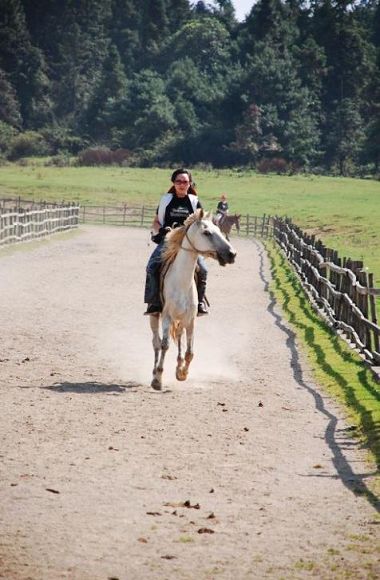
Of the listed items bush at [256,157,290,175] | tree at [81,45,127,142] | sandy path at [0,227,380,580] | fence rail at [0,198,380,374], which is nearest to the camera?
sandy path at [0,227,380,580]

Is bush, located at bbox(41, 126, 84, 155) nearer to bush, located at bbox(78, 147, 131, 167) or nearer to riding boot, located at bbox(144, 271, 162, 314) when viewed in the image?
bush, located at bbox(78, 147, 131, 167)

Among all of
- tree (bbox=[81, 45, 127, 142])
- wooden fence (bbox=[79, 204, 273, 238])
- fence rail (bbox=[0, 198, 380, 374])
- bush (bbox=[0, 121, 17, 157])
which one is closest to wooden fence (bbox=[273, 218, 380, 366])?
fence rail (bbox=[0, 198, 380, 374])

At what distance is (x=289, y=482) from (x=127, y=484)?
4.36ft

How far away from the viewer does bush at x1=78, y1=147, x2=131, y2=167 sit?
121750mm

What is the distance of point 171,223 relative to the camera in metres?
15.8

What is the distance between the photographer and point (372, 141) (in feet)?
368

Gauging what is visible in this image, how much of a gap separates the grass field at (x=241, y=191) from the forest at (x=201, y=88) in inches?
319

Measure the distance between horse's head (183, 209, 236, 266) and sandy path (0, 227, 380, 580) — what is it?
160 cm

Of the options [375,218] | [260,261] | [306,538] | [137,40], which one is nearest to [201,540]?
[306,538]

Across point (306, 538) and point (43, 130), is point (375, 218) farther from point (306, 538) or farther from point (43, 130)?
point (43, 130)

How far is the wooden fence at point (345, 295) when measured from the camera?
58.6 ft

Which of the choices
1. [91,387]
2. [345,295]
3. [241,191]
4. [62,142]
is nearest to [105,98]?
[62,142]

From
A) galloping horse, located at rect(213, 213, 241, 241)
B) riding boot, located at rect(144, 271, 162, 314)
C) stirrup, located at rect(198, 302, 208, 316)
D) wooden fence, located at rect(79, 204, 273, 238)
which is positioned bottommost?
wooden fence, located at rect(79, 204, 273, 238)

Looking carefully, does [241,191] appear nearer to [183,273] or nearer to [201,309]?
[201,309]
